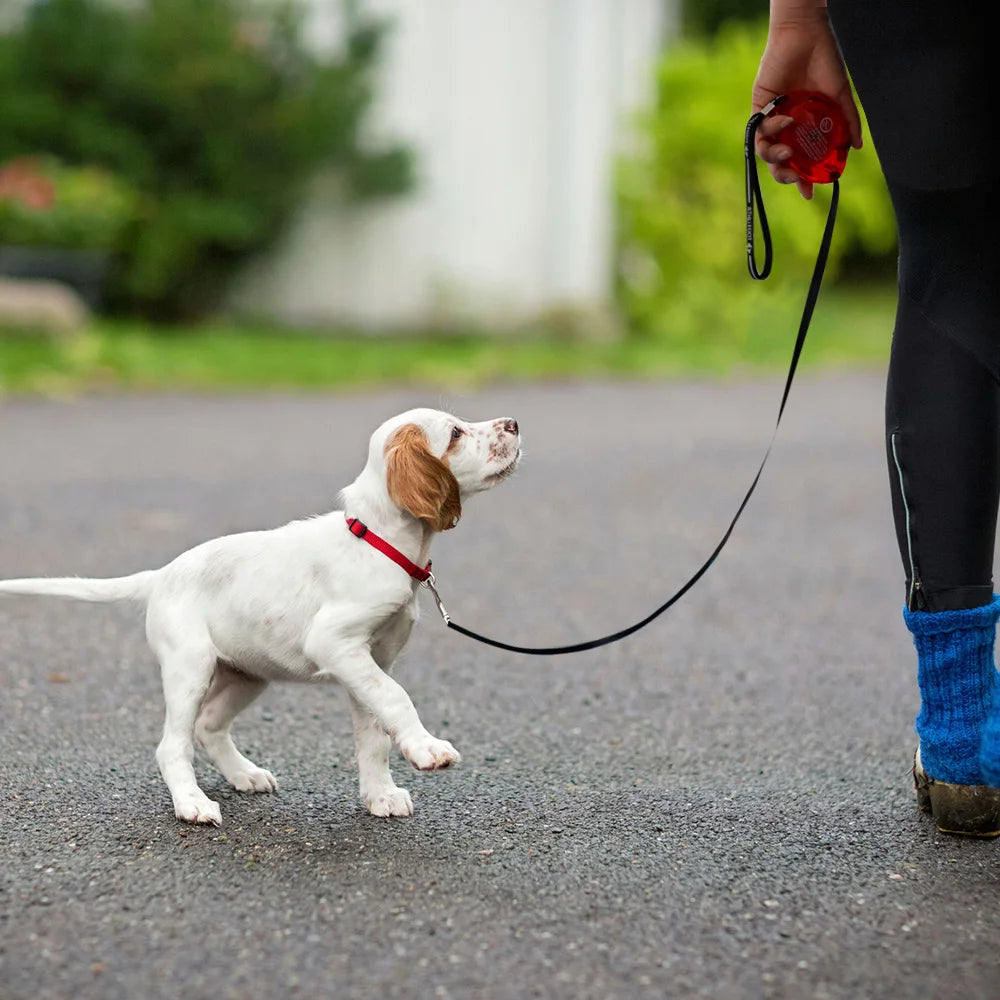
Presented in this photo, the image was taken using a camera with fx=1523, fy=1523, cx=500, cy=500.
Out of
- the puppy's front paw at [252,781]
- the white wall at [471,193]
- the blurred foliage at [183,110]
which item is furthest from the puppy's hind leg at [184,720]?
the white wall at [471,193]

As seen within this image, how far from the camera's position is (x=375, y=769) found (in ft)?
8.67

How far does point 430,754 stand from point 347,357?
341 inches

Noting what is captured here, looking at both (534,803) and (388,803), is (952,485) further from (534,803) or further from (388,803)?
(388,803)

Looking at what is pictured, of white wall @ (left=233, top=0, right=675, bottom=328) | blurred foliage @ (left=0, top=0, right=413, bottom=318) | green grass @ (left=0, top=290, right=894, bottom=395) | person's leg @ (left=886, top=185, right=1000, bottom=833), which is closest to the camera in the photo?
person's leg @ (left=886, top=185, right=1000, bottom=833)

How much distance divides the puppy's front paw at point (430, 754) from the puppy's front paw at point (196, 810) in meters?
0.37

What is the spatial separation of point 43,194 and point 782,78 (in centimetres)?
940

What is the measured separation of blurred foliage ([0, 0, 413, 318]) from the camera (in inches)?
483

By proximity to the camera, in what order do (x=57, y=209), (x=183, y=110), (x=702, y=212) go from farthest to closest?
(x=702, y=212)
(x=183, y=110)
(x=57, y=209)

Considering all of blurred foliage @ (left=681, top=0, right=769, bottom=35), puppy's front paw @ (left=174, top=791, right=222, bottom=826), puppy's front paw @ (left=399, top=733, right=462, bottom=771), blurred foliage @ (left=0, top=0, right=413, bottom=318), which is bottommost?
puppy's front paw @ (left=174, top=791, right=222, bottom=826)

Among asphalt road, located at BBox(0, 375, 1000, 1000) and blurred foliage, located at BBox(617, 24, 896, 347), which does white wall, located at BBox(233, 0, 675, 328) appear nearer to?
blurred foliage, located at BBox(617, 24, 896, 347)

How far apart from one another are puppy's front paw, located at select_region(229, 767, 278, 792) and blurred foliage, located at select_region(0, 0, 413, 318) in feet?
33.0

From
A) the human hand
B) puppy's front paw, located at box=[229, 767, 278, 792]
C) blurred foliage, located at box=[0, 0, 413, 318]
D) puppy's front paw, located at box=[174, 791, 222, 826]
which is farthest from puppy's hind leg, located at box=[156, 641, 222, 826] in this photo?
blurred foliage, located at box=[0, 0, 413, 318]

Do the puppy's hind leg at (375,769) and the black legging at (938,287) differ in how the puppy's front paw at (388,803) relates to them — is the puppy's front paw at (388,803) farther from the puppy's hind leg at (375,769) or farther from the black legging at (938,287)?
the black legging at (938,287)

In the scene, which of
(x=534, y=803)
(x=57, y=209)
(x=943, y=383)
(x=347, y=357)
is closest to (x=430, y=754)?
(x=534, y=803)
